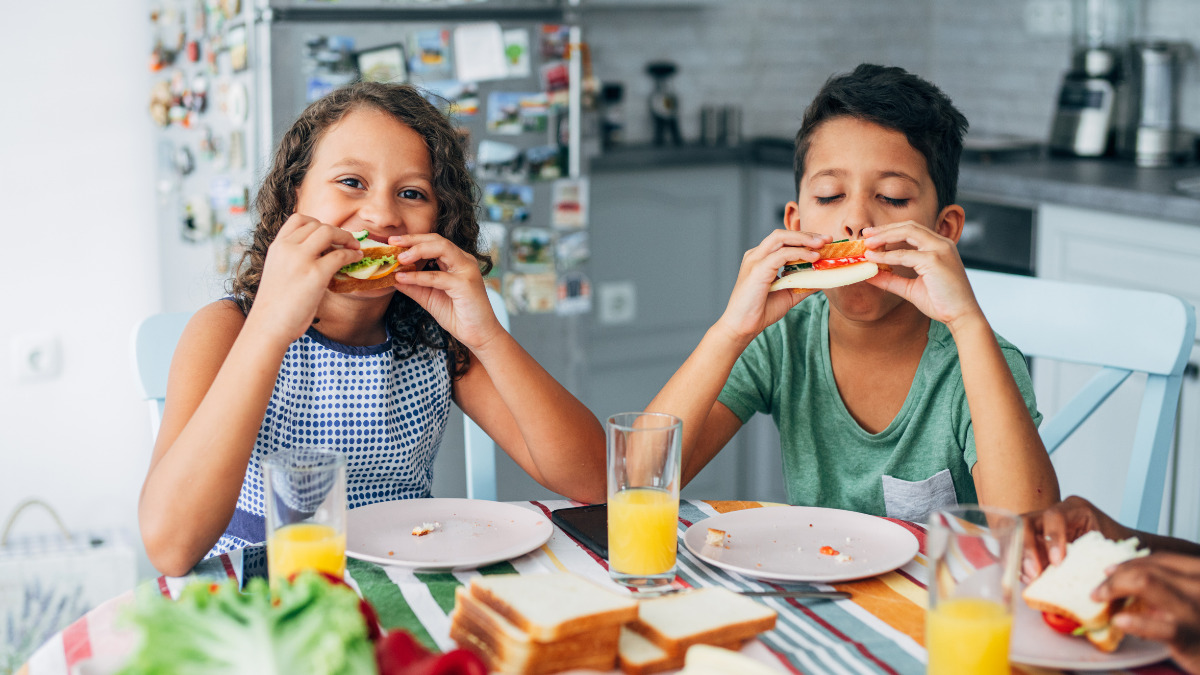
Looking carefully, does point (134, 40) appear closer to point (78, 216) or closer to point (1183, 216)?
point (78, 216)

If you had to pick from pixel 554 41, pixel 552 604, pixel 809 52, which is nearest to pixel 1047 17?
pixel 809 52

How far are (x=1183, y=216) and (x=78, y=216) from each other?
2.40 m

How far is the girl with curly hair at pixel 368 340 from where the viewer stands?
3.69ft

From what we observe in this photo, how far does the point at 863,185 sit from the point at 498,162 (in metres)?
1.07

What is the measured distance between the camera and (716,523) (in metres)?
1.09

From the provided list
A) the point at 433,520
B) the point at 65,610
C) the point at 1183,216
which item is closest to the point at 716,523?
the point at 433,520

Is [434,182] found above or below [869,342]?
above

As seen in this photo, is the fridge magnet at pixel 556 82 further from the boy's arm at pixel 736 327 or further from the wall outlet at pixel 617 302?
the boy's arm at pixel 736 327

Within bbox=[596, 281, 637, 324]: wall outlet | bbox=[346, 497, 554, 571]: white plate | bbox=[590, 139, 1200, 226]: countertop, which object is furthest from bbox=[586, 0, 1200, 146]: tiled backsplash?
bbox=[346, 497, 554, 571]: white plate

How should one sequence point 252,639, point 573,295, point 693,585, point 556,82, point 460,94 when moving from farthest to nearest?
point 573,295
point 556,82
point 460,94
point 693,585
point 252,639

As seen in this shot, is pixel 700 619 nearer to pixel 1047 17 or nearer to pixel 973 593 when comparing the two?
pixel 973 593

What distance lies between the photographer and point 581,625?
2.44ft

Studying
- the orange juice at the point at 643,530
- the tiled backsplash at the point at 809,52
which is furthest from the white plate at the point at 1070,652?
the tiled backsplash at the point at 809,52

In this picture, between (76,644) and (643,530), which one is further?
(643,530)
